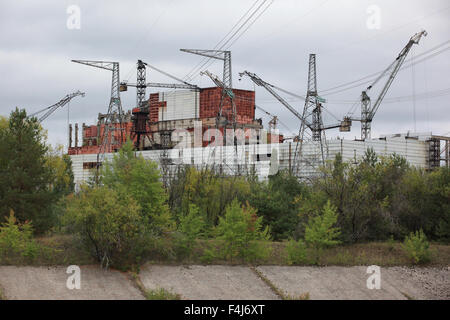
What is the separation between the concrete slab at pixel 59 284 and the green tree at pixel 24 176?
20.6 ft

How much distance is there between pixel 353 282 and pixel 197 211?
8373 mm

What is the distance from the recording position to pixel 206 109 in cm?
9650

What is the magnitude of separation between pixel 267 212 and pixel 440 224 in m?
10.2

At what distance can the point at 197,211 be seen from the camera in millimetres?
26594

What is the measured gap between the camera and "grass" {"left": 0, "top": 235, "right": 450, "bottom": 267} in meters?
22.5

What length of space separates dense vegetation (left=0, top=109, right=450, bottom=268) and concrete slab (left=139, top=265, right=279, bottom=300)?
3.12ft

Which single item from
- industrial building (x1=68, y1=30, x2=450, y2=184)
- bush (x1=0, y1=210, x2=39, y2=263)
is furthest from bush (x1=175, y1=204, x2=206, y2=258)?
industrial building (x1=68, y1=30, x2=450, y2=184)
